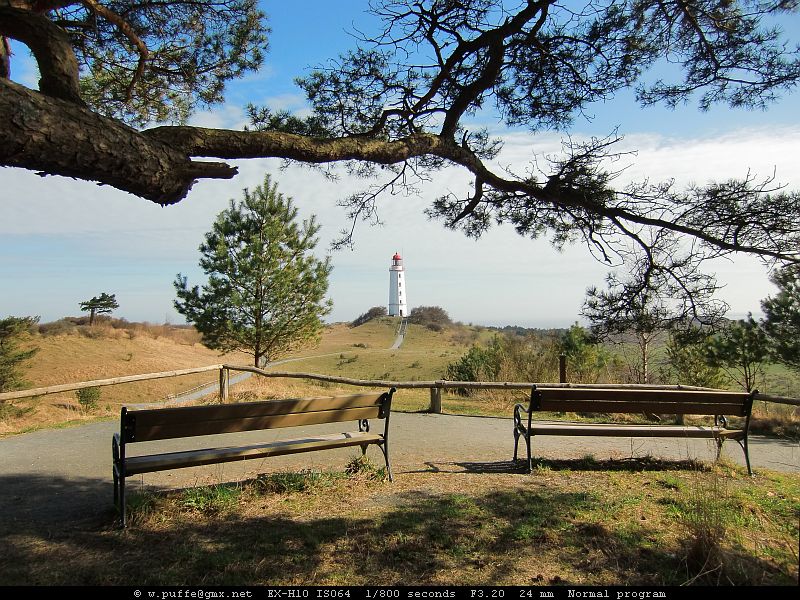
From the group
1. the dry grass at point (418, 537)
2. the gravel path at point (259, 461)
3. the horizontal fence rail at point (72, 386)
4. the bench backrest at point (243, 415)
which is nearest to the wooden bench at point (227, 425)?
the bench backrest at point (243, 415)

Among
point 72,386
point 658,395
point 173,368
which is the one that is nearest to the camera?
point 658,395

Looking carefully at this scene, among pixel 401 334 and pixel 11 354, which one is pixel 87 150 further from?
pixel 401 334

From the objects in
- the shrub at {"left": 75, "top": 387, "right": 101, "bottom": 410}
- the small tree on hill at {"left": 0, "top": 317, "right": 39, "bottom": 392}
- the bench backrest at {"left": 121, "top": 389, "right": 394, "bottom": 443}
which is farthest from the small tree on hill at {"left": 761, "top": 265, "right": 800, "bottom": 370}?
the small tree on hill at {"left": 0, "top": 317, "right": 39, "bottom": 392}

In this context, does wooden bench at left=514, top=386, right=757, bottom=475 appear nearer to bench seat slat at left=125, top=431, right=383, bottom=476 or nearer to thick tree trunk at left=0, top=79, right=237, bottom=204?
bench seat slat at left=125, top=431, right=383, bottom=476

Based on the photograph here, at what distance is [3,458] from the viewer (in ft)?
20.9

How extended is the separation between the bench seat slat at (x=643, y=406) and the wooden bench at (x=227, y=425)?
1.96 metres

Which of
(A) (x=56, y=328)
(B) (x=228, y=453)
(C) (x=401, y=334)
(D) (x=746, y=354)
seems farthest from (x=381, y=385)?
(C) (x=401, y=334)

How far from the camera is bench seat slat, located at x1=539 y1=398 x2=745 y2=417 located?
5.66 m

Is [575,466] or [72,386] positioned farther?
[72,386]

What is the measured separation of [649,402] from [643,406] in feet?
0.33

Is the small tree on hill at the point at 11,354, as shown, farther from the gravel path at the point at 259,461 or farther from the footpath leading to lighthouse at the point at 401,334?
the footpath leading to lighthouse at the point at 401,334

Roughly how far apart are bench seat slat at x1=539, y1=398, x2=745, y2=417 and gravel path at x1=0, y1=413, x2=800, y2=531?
56cm

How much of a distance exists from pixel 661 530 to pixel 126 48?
646 centimetres

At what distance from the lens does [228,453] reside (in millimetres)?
4371
